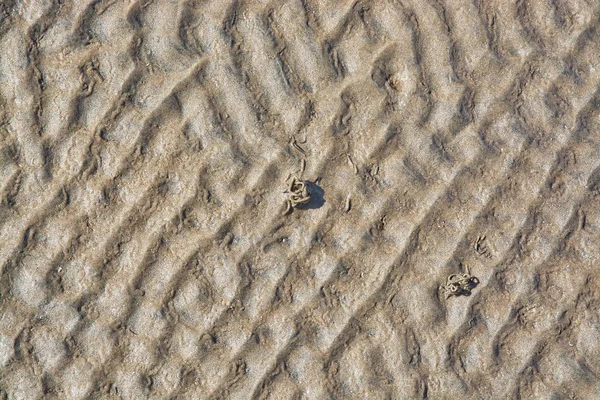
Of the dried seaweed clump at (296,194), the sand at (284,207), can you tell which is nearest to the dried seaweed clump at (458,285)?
the sand at (284,207)

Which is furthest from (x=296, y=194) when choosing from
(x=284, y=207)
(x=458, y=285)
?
(x=458, y=285)

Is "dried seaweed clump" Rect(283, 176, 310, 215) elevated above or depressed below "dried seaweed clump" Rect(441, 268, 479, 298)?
below

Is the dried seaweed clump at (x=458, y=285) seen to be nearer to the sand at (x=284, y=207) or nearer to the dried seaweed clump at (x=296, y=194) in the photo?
the sand at (x=284, y=207)

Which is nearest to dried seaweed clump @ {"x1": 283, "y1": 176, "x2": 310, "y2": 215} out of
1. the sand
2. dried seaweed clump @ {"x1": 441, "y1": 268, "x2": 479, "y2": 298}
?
the sand

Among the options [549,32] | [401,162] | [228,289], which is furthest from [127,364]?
[549,32]

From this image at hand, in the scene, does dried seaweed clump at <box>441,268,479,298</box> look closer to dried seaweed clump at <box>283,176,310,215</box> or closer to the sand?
the sand
